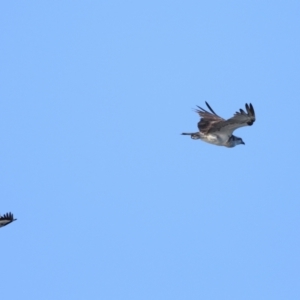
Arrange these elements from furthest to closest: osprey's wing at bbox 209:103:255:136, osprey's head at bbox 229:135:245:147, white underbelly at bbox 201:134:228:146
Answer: osprey's head at bbox 229:135:245:147 → white underbelly at bbox 201:134:228:146 → osprey's wing at bbox 209:103:255:136

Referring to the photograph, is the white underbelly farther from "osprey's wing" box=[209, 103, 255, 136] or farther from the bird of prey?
the bird of prey

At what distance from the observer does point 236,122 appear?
124ft

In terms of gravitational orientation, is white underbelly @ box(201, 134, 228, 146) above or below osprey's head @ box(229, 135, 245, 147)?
below

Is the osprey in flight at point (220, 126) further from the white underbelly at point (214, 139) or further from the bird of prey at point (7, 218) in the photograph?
the bird of prey at point (7, 218)

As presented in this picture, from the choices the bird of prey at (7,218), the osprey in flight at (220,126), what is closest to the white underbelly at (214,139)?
the osprey in flight at (220,126)

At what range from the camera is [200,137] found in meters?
39.5

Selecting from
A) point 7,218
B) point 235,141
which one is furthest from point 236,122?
point 7,218

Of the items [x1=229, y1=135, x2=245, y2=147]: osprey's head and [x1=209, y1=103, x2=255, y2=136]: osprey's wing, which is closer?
[x1=209, y1=103, x2=255, y2=136]: osprey's wing

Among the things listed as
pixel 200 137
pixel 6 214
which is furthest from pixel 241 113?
pixel 6 214

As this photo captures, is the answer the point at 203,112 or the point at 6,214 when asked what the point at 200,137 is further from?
the point at 6,214

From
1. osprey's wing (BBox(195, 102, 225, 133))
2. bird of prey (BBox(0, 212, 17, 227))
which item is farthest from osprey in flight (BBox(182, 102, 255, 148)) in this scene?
bird of prey (BBox(0, 212, 17, 227))

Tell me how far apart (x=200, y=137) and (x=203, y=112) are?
2529 mm

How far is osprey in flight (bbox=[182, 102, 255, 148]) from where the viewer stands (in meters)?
36.9

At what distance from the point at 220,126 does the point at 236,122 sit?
1.20 m
